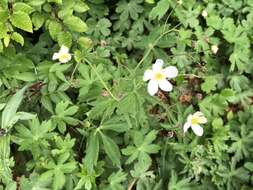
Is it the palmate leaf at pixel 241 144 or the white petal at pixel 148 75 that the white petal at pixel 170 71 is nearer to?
the white petal at pixel 148 75

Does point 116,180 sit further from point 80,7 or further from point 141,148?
point 80,7

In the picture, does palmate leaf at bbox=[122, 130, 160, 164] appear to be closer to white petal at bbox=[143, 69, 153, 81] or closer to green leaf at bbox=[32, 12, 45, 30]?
white petal at bbox=[143, 69, 153, 81]

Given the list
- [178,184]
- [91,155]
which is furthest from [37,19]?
[178,184]

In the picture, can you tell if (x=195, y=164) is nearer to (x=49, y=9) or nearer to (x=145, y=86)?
(x=145, y=86)

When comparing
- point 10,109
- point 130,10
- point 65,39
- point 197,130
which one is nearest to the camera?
point 10,109

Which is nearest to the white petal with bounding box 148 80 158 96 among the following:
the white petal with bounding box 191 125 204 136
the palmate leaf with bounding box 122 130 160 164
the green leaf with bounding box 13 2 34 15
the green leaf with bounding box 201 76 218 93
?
the palmate leaf with bounding box 122 130 160 164

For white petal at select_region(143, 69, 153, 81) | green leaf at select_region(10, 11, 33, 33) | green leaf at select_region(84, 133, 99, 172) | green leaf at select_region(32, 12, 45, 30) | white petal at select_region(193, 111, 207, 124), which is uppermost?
green leaf at select_region(10, 11, 33, 33)
